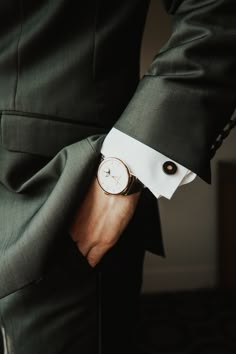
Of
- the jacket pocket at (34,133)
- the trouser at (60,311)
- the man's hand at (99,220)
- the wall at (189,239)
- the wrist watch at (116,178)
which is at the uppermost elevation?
the jacket pocket at (34,133)

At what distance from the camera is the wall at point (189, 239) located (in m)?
2.10

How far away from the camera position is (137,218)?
0.66 meters

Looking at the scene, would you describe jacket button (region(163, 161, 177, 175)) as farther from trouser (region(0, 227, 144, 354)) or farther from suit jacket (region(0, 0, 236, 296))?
trouser (region(0, 227, 144, 354))

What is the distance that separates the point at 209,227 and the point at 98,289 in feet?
5.54

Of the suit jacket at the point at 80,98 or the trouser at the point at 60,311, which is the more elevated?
the suit jacket at the point at 80,98

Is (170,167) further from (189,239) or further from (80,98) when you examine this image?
(189,239)

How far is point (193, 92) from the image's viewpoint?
489mm

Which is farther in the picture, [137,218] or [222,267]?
[222,267]

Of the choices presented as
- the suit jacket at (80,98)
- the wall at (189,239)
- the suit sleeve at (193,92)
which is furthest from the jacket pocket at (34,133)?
the wall at (189,239)

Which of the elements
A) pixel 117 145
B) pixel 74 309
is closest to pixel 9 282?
pixel 74 309

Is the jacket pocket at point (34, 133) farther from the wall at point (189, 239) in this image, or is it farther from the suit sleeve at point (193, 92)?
the wall at point (189, 239)

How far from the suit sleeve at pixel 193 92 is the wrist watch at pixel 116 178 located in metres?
0.05

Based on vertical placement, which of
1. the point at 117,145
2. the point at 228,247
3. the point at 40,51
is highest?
the point at 40,51

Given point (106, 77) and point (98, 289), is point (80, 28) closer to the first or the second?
point (106, 77)
